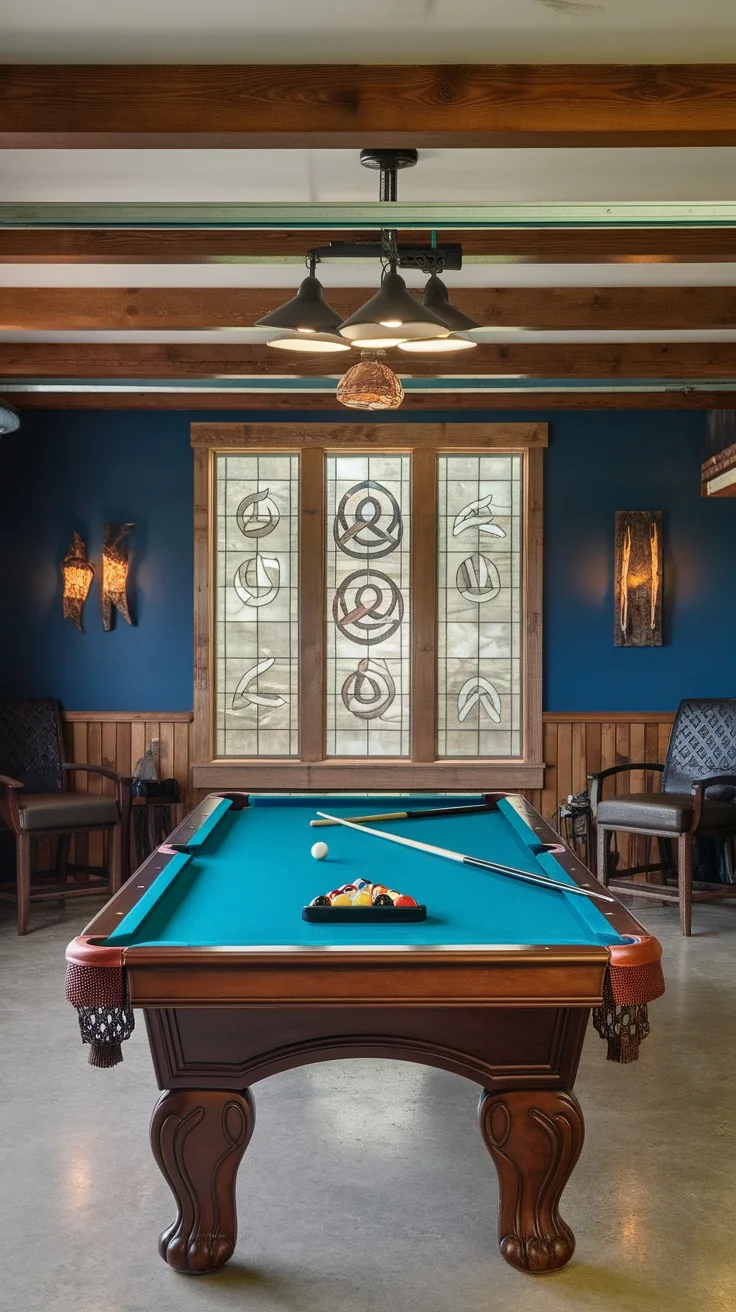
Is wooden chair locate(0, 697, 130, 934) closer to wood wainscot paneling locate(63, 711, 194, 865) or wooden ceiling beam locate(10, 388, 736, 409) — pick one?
wood wainscot paneling locate(63, 711, 194, 865)

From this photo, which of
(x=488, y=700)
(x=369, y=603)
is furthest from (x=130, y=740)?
(x=488, y=700)

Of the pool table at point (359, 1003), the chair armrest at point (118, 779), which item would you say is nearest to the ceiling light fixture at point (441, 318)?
the pool table at point (359, 1003)

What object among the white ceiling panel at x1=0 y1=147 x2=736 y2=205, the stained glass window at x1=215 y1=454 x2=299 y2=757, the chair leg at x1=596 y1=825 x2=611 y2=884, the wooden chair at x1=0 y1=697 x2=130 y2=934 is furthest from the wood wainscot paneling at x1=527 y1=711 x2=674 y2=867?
the white ceiling panel at x1=0 y1=147 x2=736 y2=205

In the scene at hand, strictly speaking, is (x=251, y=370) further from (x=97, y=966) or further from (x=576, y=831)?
(x=97, y=966)

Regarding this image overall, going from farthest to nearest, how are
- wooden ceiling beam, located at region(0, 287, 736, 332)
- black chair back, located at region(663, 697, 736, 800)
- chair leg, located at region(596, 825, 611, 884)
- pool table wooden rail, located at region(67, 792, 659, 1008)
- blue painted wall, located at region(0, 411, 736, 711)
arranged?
blue painted wall, located at region(0, 411, 736, 711) → black chair back, located at region(663, 697, 736, 800) → chair leg, located at region(596, 825, 611, 884) → wooden ceiling beam, located at region(0, 287, 736, 332) → pool table wooden rail, located at region(67, 792, 659, 1008)

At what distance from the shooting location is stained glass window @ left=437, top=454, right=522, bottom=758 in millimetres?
7301

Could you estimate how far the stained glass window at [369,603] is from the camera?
7.31 m

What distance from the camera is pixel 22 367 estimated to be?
615 cm

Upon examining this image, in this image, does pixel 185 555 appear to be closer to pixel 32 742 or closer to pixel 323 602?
pixel 323 602

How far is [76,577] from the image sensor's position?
7234mm

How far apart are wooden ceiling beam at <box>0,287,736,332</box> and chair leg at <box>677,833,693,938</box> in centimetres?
264

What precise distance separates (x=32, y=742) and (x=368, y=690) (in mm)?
2036

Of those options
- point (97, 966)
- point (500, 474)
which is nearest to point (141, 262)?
point (97, 966)

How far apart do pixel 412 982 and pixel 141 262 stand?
9.91ft
